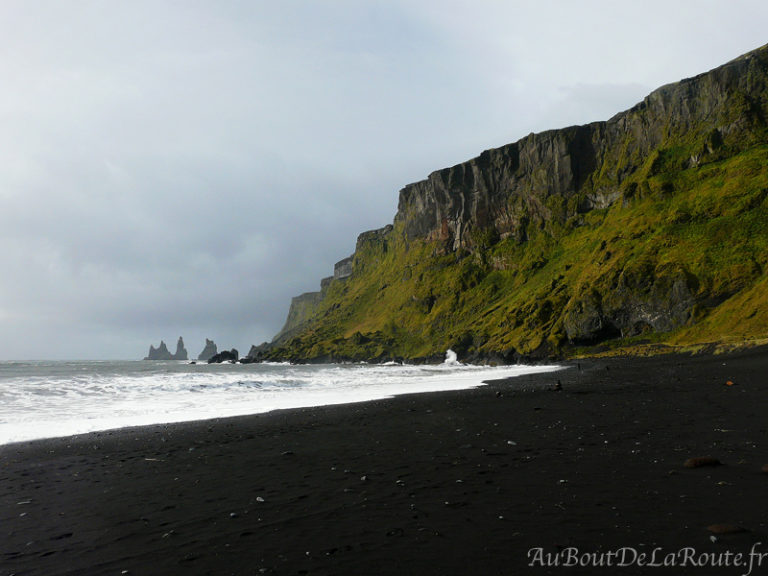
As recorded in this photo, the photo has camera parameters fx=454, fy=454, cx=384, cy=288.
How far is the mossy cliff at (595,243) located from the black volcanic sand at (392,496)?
1719 inches

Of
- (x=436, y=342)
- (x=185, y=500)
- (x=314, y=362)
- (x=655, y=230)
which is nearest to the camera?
(x=185, y=500)

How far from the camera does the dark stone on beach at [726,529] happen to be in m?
5.33

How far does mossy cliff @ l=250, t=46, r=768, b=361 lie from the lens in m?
65.5

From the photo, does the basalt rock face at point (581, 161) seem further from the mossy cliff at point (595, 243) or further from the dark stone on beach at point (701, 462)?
the dark stone on beach at point (701, 462)

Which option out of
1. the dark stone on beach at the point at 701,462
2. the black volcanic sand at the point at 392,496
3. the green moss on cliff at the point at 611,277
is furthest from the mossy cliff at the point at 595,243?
the dark stone on beach at the point at 701,462

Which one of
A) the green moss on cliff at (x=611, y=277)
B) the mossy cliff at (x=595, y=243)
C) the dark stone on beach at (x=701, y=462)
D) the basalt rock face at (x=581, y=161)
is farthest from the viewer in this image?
the basalt rock face at (x=581, y=161)

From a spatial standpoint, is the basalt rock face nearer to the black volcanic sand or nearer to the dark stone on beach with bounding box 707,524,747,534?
the black volcanic sand

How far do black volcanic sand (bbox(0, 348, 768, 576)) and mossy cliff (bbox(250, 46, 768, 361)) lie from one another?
43.7 metres

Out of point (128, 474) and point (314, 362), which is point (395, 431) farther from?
point (314, 362)

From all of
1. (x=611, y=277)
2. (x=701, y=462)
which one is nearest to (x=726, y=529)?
(x=701, y=462)

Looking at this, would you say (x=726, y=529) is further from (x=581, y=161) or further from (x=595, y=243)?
(x=581, y=161)

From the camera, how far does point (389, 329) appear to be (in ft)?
534

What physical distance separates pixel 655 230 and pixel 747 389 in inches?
2853

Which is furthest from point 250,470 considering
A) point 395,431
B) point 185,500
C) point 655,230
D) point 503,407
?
point 655,230
